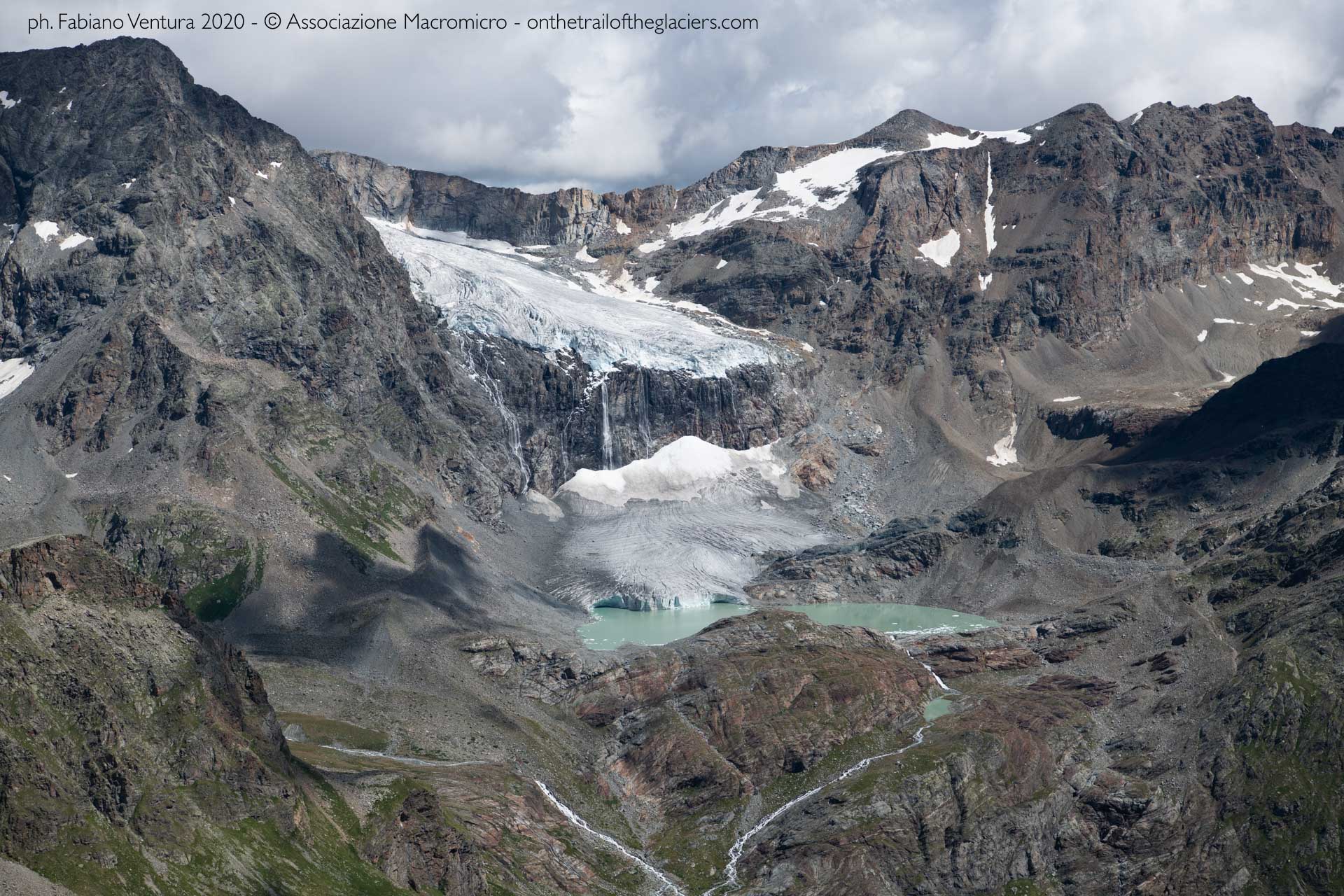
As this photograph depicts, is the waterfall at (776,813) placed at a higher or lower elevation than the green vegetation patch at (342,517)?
lower

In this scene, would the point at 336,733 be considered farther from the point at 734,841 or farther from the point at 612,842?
the point at 734,841

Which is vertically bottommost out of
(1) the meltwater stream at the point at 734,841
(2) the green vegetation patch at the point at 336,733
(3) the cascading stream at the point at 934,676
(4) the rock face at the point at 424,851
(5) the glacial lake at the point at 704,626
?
(5) the glacial lake at the point at 704,626

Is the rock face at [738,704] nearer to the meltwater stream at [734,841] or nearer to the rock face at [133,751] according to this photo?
the meltwater stream at [734,841]

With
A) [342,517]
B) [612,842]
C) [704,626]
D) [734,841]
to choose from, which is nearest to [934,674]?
[704,626]

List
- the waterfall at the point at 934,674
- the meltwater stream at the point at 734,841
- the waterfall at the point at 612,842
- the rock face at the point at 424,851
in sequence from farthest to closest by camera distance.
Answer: the waterfall at the point at 934,674 < the meltwater stream at the point at 734,841 < the waterfall at the point at 612,842 < the rock face at the point at 424,851

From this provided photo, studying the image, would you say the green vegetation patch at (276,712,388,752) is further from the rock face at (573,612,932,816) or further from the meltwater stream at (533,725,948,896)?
the rock face at (573,612,932,816)

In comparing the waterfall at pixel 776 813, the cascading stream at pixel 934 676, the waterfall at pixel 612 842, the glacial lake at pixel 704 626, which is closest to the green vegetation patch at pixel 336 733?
the waterfall at pixel 612 842
